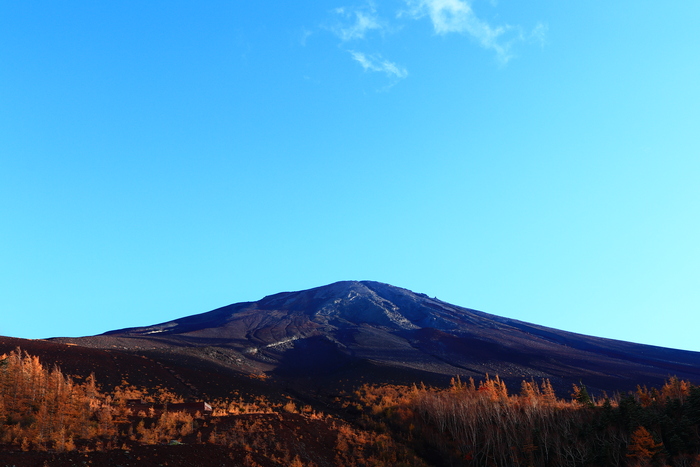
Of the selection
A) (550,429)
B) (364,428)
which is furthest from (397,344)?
(550,429)

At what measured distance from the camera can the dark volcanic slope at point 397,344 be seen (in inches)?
2707

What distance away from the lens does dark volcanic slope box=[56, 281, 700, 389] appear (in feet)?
226

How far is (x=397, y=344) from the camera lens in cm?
8706

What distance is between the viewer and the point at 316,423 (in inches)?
1380

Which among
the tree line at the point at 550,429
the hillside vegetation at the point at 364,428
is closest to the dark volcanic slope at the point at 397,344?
the tree line at the point at 550,429

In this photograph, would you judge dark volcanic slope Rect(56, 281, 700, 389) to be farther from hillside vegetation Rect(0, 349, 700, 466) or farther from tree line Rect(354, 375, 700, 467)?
hillside vegetation Rect(0, 349, 700, 466)

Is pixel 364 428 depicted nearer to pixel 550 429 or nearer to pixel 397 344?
pixel 550 429

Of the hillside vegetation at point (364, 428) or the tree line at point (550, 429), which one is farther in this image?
the tree line at point (550, 429)

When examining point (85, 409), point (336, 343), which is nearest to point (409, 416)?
point (85, 409)

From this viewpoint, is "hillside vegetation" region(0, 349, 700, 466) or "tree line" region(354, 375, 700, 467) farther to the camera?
"tree line" region(354, 375, 700, 467)

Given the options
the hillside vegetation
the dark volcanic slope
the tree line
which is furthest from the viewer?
the dark volcanic slope

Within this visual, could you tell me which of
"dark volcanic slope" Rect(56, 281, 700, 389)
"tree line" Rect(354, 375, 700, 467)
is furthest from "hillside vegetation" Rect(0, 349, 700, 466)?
"dark volcanic slope" Rect(56, 281, 700, 389)

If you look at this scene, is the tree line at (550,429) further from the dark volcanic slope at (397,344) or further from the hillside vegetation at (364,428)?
the dark volcanic slope at (397,344)

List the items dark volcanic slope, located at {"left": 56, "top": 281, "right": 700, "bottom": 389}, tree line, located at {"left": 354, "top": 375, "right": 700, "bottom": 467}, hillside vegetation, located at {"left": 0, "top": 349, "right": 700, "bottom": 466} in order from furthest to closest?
dark volcanic slope, located at {"left": 56, "top": 281, "right": 700, "bottom": 389}, tree line, located at {"left": 354, "top": 375, "right": 700, "bottom": 467}, hillside vegetation, located at {"left": 0, "top": 349, "right": 700, "bottom": 466}
